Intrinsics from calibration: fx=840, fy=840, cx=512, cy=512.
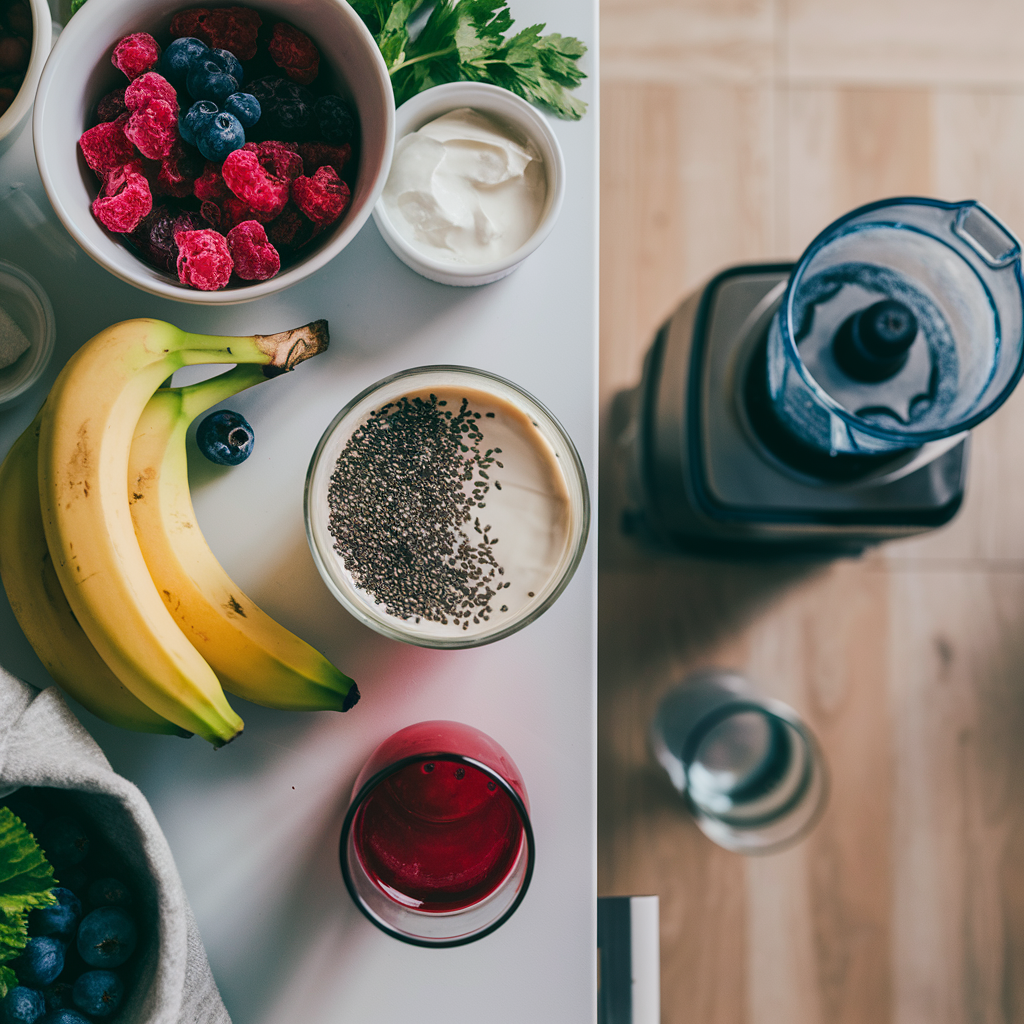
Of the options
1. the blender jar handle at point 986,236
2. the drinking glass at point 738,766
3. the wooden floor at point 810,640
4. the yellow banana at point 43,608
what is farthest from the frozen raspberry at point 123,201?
the drinking glass at point 738,766

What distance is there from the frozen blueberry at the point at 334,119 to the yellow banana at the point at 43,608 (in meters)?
0.37

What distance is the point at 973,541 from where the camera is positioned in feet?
5.13

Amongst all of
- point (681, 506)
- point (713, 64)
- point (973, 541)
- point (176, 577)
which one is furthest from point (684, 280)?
point (176, 577)

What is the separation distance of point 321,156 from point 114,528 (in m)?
0.36

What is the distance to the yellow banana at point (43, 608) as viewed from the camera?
2.50ft

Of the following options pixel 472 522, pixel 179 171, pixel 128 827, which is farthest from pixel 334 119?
pixel 128 827

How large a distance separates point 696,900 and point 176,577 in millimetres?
1162

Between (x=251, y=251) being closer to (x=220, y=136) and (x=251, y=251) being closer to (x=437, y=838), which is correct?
(x=220, y=136)

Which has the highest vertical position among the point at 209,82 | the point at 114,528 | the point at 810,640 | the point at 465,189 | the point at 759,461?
the point at 209,82

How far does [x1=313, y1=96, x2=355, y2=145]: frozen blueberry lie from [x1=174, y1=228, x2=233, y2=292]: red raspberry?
0.13m

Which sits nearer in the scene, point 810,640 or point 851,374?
point 851,374

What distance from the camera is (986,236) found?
841 mm

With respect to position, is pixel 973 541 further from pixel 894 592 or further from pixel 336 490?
pixel 336 490

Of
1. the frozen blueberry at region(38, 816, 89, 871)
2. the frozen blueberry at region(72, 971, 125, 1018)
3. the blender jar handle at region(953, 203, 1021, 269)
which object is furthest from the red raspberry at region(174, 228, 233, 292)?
the blender jar handle at region(953, 203, 1021, 269)
